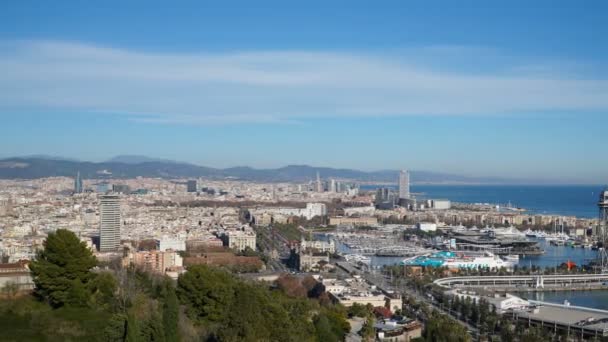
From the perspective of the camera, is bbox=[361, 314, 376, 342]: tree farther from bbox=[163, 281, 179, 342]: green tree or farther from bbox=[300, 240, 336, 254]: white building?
bbox=[300, 240, 336, 254]: white building

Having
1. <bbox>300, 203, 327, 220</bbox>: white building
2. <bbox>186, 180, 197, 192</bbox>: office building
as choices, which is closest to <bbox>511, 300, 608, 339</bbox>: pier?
<bbox>300, 203, 327, 220</bbox>: white building

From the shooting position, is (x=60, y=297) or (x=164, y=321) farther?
(x=60, y=297)

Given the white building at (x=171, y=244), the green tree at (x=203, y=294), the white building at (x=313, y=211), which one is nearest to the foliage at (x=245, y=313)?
the green tree at (x=203, y=294)

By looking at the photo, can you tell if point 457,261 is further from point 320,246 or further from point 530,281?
point 320,246

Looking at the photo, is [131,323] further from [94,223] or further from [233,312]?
[94,223]

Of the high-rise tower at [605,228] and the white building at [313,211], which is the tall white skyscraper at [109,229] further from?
the white building at [313,211]

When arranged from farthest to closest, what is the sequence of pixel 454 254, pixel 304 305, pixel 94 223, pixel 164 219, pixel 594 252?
pixel 164 219
pixel 94 223
pixel 594 252
pixel 454 254
pixel 304 305

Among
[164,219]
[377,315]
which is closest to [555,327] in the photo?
[377,315]
